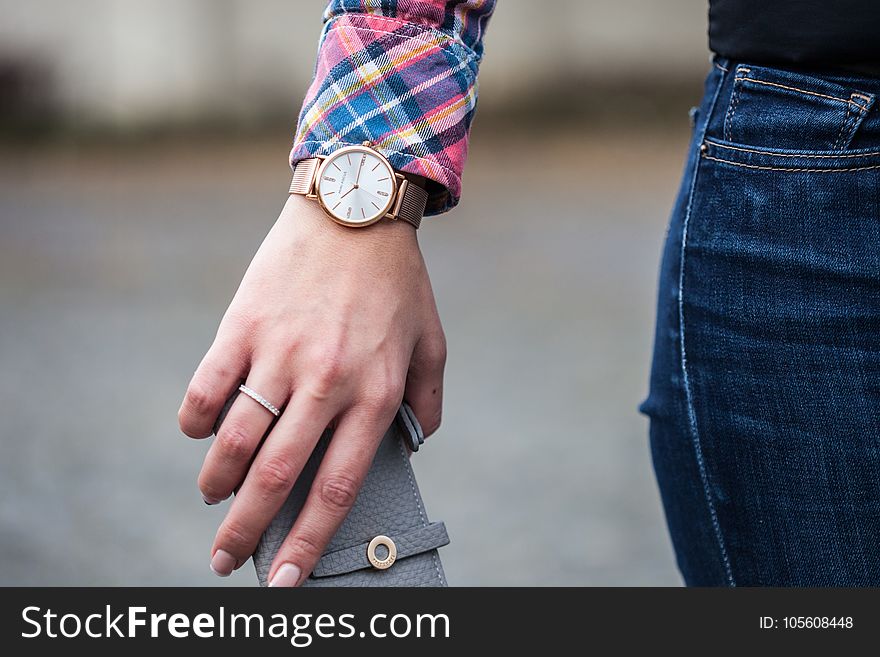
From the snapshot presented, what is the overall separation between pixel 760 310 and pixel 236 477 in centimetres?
58

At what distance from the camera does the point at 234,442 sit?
94 centimetres

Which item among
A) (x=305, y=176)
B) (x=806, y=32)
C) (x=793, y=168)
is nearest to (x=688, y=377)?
(x=793, y=168)

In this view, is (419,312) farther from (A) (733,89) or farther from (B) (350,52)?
(A) (733,89)

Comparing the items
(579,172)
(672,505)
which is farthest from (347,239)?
(579,172)

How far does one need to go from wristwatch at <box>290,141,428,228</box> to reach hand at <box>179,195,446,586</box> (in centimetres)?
1

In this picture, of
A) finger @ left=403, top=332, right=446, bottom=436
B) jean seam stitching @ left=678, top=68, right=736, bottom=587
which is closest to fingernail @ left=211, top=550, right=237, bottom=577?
finger @ left=403, top=332, right=446, bottom=436

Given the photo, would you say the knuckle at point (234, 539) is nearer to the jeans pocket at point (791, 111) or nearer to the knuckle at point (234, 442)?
the knuckle at point (234, 442)

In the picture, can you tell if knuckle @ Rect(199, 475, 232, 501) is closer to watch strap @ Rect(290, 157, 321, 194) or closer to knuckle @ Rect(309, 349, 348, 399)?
knuckle @ Rect(309, 349, 348, 399)

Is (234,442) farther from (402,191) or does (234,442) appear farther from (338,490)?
(402,191)

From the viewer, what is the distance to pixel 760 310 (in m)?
1.11

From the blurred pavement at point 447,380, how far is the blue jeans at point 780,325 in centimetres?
211

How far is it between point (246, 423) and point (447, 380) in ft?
13.2

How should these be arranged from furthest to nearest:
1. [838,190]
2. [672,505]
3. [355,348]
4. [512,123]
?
1. [512,123]
2. [672,505]
3. [838,190]
4. [355,348]

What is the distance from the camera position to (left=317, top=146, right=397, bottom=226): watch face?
0.98 m
